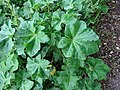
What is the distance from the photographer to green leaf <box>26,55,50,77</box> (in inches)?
93.4

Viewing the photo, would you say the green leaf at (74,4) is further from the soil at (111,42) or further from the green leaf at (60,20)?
the soil at (111,42)

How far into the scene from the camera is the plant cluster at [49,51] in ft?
7.71

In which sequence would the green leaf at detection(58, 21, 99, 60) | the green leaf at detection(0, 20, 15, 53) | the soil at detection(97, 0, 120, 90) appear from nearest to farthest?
the green leaf at detection(58, 21, 99, 60), the green leaf at detection(0, 20, 15, 53), the soil at detection(97, 0, 120, 90)

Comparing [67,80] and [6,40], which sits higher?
[6,40]

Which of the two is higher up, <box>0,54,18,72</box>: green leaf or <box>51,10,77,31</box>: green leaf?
<box>51,10,77,31</box>: green leaf

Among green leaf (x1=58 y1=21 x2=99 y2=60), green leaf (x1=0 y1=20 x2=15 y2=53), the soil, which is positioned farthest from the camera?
the soil

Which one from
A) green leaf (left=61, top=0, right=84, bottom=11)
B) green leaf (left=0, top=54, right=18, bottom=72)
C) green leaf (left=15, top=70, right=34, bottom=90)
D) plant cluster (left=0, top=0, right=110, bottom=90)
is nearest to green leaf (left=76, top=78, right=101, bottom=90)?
plant cluster (left=0, top=0, right=110, bottom=90)

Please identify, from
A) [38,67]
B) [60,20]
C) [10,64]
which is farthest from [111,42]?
[10,64]

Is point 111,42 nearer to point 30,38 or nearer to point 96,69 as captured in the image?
point 96,69

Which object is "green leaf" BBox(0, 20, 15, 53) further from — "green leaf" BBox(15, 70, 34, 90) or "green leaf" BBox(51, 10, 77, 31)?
"green leaf" BBox(51, 10, 77, 31)

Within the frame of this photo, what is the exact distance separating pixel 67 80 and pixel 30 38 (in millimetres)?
427

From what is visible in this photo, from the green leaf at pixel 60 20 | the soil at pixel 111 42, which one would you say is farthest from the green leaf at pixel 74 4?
the soil at pixel 111 42

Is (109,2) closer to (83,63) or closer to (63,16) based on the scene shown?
(63,16)

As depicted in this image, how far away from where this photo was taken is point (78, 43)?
2.32 metres
